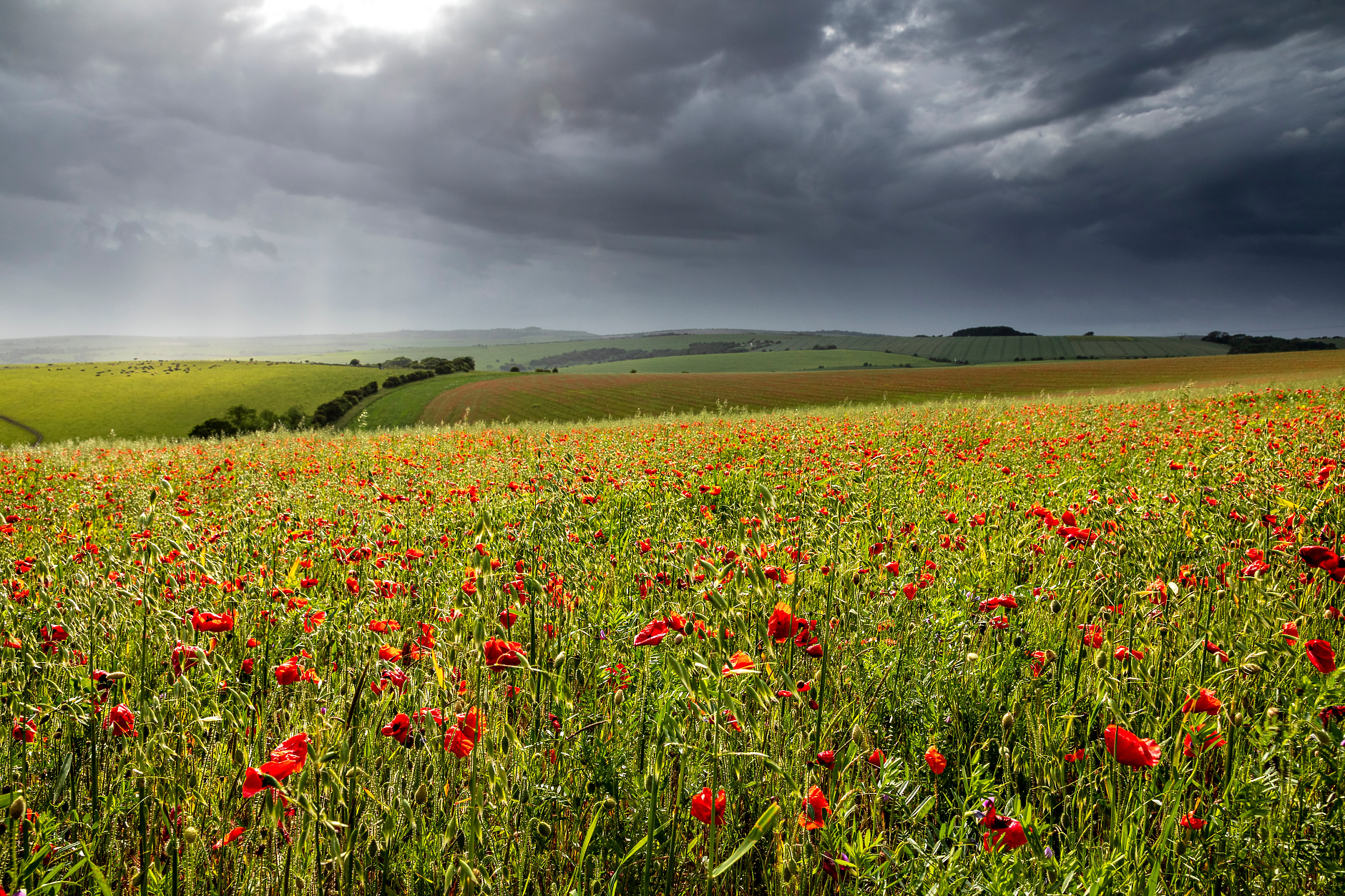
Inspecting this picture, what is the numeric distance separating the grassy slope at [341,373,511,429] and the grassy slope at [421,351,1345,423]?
5.81ft

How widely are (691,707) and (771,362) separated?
111 metres

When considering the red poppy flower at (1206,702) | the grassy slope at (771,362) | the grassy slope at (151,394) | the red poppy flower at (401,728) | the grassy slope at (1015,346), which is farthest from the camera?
the grassy slope at (1015,346)

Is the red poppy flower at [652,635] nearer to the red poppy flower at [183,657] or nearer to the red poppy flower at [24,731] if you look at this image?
the red poppy flower at [183,657]

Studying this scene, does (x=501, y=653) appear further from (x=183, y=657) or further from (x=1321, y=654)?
(x=1321, y=654)

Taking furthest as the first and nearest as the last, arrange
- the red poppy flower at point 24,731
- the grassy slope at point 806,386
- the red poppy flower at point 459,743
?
the grassy slope at point 806,386 → the red poppy flower at point 24,731 → the red poppy flower at point 459,743

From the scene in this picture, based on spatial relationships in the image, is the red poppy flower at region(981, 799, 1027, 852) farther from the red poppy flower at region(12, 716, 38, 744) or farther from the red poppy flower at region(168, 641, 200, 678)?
the red poppy flower at region(12, 716, 38, 744)

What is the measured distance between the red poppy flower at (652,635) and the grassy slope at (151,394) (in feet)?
227

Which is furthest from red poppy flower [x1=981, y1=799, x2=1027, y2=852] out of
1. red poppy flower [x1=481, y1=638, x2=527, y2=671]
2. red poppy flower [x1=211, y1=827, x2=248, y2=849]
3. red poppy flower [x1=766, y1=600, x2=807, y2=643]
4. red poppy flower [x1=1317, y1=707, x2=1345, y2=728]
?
red poppy flower [x1=211, y1=827, x2=248, y2=849]

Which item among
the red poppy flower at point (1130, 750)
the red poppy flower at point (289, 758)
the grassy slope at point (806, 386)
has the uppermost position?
the grassy slope at point (806, 386)

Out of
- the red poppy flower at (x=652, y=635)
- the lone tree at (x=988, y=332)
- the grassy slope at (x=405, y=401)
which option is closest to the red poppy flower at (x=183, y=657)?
the red poppy flower at (x=652, y=635)

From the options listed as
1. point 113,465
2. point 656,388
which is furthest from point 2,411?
point 113,465

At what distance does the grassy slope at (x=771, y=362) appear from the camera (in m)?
103

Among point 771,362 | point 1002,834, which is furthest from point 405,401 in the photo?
point 771,362

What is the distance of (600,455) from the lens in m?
8.23
